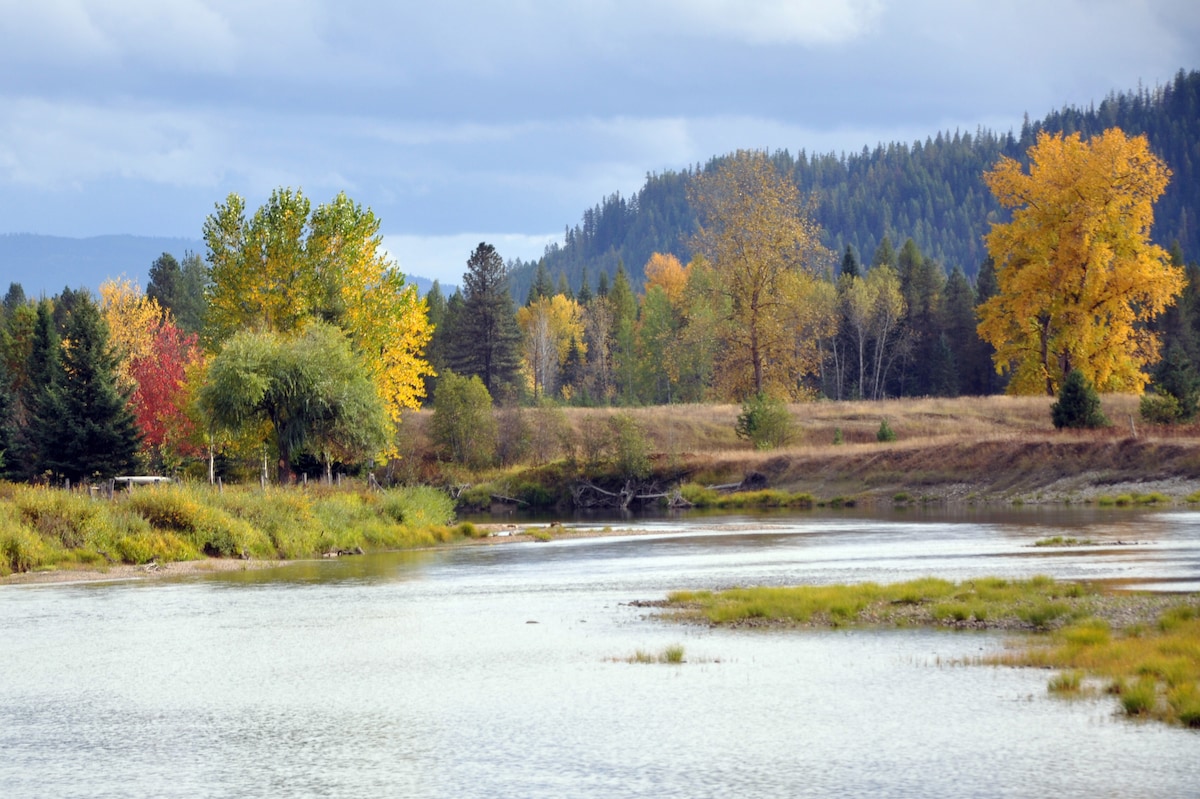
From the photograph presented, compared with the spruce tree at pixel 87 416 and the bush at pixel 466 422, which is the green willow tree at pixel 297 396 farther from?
the bush at pixel 466 422

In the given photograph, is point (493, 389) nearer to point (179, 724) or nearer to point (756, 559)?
point (756, 559)

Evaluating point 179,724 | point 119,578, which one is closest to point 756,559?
point 119,578

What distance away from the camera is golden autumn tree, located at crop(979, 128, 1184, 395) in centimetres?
7550

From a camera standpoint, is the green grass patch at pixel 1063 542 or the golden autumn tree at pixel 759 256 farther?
the golden autumn tree at pixel 759 256

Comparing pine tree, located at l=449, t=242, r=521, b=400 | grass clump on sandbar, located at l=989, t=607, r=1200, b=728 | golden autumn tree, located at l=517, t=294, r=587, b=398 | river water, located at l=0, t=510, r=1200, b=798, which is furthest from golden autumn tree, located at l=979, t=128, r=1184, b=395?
golden autumn tree, located at l=517, t=294, r=587, b=398

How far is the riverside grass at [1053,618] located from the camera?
48.5 ft

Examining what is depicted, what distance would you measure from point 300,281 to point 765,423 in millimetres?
30979

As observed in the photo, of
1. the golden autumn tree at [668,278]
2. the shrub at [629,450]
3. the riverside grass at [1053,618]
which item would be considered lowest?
the riverside grass at [1053,618]

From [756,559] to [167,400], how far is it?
1804 inches

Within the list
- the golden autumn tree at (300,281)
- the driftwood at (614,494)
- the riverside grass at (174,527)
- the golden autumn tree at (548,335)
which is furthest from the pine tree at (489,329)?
the riverside grass at (174,527)

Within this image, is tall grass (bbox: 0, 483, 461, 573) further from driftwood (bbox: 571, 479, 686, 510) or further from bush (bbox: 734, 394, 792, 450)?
bush (bbox: 734, 394, 792, 450)

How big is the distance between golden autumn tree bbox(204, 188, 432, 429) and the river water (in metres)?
31.0

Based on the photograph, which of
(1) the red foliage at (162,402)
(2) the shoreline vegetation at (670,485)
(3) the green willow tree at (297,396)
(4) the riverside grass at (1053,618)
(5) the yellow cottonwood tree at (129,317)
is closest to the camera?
(4) the riverside grass at (1053,618)

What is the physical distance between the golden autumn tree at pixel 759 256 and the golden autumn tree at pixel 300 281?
1237 inches
